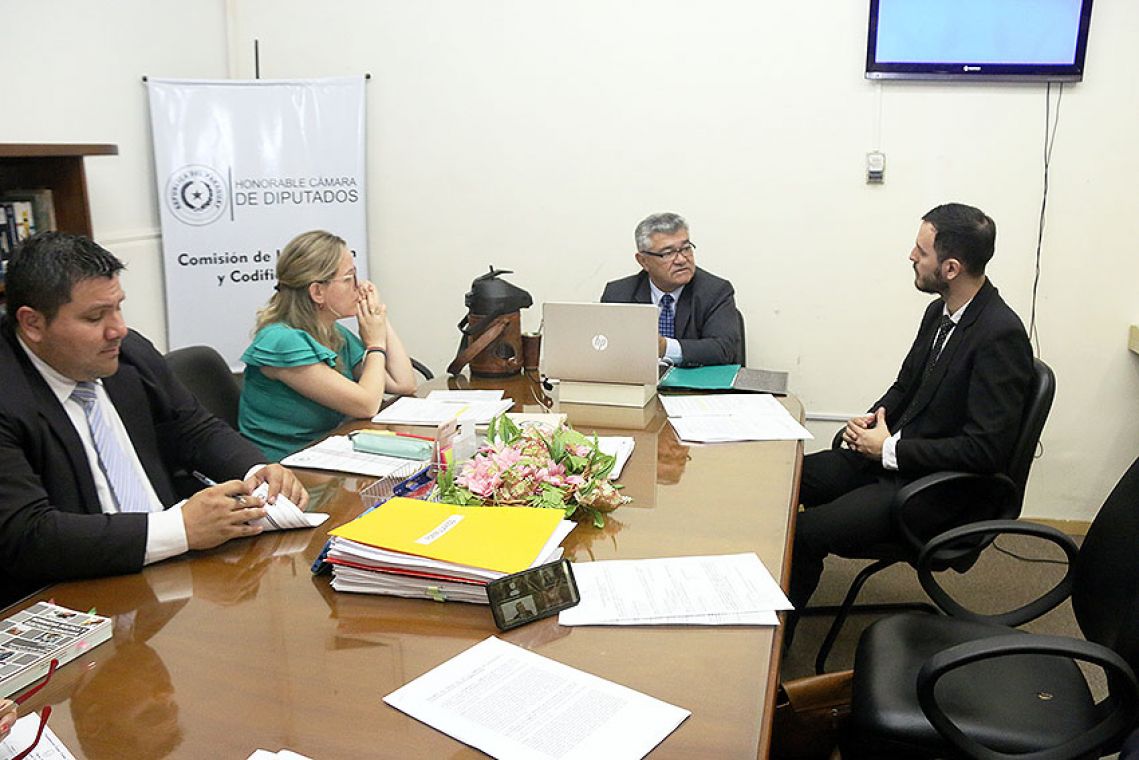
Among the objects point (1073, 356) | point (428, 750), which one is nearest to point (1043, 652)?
point (428, 750)

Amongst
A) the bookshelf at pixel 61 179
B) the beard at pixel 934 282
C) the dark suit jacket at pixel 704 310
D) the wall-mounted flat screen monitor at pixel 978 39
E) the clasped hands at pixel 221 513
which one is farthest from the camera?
the wall-mounted flat screen monitor at pixel 978 39

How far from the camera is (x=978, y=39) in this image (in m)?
3.56

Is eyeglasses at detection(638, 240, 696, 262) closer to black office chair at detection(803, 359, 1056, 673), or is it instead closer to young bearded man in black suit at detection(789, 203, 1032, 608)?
young bearded man in black suit at detection(789, 203, 1032, 608)

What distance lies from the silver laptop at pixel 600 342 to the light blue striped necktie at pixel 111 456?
3.87 ft

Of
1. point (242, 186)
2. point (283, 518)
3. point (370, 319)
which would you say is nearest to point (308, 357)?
point (370, 319)

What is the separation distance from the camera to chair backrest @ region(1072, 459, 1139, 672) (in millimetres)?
1692

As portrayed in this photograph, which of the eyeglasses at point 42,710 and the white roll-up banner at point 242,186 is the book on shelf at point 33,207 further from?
the eyeglasses at point 42,710

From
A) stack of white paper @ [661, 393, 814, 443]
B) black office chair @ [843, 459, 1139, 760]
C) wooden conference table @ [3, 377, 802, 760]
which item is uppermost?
stack of white paper @ [661, 393, 814, 443]

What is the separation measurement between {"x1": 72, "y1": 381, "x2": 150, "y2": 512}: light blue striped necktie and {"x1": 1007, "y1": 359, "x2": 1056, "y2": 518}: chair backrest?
212cm

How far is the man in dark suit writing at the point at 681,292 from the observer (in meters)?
3.40

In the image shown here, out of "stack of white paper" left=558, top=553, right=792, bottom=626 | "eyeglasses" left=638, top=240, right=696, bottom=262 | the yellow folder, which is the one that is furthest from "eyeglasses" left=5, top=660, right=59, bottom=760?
"eyeglasses" left=638, top=240, right=696, bottom=262

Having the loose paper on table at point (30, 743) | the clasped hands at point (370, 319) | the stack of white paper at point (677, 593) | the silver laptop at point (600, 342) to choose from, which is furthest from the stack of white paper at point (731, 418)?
the loose paper on table at point (30, 743)

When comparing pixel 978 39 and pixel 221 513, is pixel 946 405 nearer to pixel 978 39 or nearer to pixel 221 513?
pixel 978 39

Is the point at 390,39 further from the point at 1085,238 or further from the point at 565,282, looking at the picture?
the point at 1085,238
